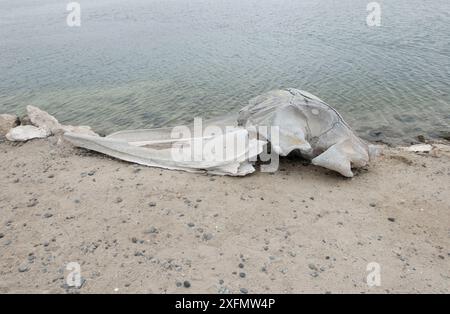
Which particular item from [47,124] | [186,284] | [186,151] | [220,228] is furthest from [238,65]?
[186,284]

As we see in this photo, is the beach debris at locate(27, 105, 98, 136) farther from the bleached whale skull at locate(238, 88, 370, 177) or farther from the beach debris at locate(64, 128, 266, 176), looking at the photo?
the bleached whale skull at locate(238, 88, 370, 177)

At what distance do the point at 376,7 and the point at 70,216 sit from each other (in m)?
23.5

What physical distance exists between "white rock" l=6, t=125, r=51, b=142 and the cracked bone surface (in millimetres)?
1383

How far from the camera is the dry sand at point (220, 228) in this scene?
5.30 metres

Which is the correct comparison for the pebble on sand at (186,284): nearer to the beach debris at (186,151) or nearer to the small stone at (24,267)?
the small stone at (24,267)

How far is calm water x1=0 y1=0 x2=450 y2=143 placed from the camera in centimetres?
1327

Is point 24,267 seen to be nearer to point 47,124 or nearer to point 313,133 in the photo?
point 47,124

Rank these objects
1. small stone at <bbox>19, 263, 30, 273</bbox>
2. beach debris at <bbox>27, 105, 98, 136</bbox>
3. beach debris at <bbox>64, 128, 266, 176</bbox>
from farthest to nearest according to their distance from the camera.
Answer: beach debris at <bbox>27, 105, 98, 136</bbox> < beach debris at <bbox>64, 128, 266, 176</bbox> < small stone at <bbox>19, 263, 30, 273</bbox>

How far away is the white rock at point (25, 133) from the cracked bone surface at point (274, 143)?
1.38 meters

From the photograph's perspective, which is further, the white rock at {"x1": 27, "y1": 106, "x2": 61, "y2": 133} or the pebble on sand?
the white rock at {"x1": 27, "y1": 106, "x2": 61, "y2": 133}

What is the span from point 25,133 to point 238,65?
1002cm

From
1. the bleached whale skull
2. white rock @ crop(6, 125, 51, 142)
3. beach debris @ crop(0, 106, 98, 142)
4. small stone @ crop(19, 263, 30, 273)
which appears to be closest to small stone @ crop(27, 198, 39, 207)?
small stone @ crop(19, 263, 30, 273)

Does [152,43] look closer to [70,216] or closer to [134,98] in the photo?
[134,98]

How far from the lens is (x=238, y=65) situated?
17.5 metres
